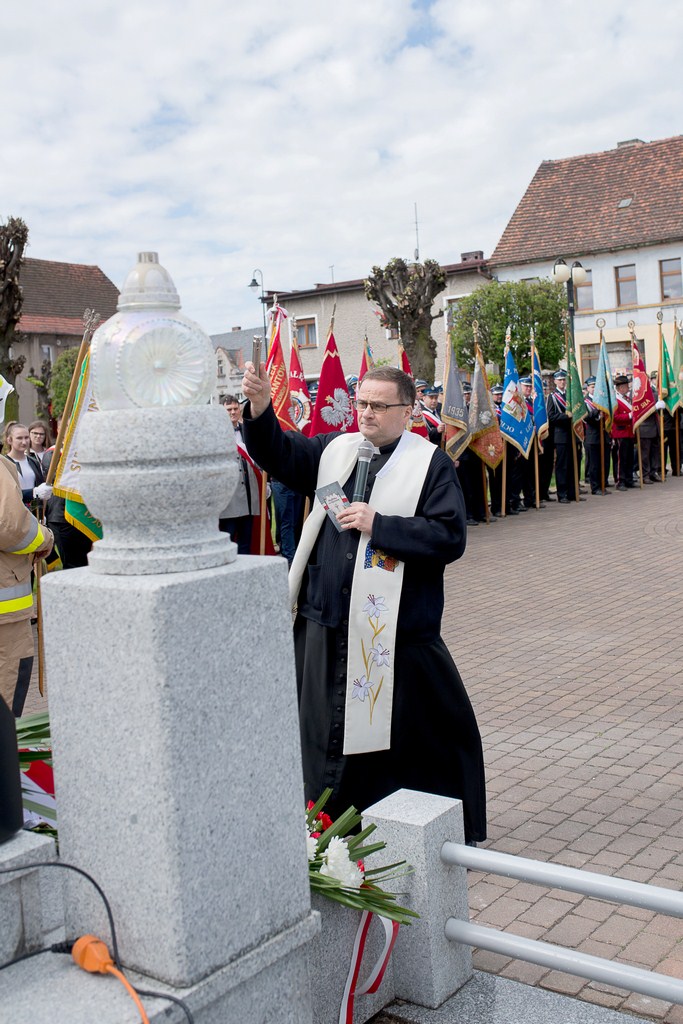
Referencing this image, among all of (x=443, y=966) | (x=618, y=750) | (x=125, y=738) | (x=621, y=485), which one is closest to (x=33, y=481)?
(x=618, y=750)

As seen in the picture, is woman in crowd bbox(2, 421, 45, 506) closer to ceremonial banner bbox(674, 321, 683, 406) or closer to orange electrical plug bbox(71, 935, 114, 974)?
orange electrical plug bbox(71, 935, 114, 974)

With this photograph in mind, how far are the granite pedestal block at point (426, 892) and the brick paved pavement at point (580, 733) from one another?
0.43 meters

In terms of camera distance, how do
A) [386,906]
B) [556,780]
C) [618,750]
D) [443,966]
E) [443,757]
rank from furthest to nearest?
[618,750] → [556,780] → [443,757] → [443,966] → [386,906]

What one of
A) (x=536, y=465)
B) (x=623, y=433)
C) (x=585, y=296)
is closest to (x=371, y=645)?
(x=536, y=465)

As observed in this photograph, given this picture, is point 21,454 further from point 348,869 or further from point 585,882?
point 585,882

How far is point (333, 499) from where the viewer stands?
416 cm

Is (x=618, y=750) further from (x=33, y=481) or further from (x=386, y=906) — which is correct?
(x=33, y=481)

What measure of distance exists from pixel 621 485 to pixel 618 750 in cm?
1587

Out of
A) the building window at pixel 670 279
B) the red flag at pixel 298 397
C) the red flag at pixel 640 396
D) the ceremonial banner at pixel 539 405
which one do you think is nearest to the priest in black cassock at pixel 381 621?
the red flag at pixel 298 397

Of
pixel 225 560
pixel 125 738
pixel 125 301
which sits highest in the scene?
pixel 125 301

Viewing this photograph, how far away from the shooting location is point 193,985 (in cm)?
216

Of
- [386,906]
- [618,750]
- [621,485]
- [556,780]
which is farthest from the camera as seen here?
[621,485]

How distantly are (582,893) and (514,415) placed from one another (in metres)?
15.3

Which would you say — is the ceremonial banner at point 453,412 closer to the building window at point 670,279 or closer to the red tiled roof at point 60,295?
the building window at point 670,279
